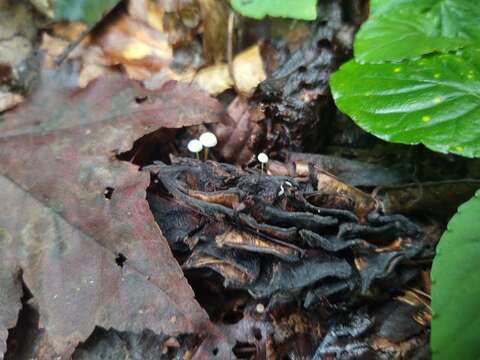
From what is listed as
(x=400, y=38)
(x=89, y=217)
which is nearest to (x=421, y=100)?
(x=400, y=38)

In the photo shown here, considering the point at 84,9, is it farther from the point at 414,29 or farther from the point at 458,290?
the point at 458,290

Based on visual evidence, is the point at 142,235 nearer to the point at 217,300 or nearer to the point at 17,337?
the point at 217,300

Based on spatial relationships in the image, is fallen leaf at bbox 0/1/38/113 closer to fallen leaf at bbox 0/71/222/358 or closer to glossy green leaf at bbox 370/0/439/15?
fallen leaf at bbox 0/71/222/358

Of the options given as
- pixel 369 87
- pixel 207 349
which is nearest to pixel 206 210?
pixel 207 349

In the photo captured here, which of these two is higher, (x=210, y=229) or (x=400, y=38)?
(x=400, y=38)

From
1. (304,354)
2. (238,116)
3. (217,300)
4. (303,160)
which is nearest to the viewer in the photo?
(304,354)

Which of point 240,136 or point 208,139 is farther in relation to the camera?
point 240,136

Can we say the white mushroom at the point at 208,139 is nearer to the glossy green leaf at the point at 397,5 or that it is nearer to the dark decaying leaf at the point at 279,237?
the dark decaying leaf at the point at 279,237
